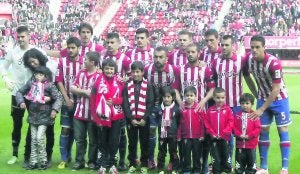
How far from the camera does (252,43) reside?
316 inches

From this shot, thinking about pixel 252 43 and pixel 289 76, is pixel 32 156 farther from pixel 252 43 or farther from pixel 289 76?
pixel 289 76

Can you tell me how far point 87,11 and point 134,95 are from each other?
113ft

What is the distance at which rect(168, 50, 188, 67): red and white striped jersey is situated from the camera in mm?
9008

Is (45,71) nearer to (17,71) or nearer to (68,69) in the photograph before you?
(68,69)

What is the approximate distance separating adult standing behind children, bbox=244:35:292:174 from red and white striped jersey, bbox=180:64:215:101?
1.97 ft

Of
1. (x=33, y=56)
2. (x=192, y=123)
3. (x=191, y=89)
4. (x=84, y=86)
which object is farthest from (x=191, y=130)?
(x=33, y=56)

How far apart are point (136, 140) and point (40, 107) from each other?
1.57m

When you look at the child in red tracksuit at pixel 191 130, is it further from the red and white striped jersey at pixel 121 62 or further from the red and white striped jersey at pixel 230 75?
the red and white striped jersey at pixel 121 62

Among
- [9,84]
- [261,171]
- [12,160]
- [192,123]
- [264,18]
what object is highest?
[264,18]

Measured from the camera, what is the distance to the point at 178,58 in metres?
9.06

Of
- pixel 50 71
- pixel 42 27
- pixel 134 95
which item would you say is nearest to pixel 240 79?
pixel 134 95

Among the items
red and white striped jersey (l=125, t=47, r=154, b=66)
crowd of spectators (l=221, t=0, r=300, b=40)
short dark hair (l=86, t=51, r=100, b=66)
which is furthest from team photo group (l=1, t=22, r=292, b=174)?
crowd of spectators (l=221, t=0, r=300, b=40)

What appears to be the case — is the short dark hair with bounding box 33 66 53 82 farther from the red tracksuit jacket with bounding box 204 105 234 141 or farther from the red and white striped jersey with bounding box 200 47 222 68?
the red tracksuit jacket with bounding box 204 105 234 141

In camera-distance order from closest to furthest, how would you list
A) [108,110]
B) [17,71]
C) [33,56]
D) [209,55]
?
[108,110] < [33,56] < [209,55] < [17,71]
